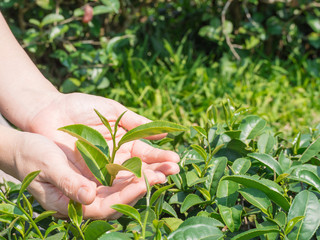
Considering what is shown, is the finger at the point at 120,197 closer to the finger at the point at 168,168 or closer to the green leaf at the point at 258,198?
the finger at the point at 168,168

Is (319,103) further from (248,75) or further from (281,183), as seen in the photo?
(281,183)

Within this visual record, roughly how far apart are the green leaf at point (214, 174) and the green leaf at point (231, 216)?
0.11m

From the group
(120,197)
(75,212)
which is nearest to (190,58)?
(120,197)

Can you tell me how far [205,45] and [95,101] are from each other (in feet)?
7.85

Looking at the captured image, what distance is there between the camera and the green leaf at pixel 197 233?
0.81 metres

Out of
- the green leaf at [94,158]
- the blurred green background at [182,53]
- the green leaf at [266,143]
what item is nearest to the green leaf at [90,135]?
the green leaf at [94,158]

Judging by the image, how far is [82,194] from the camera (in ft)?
3.04

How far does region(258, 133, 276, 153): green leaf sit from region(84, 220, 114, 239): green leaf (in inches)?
20.5

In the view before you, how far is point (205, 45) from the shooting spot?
3584 millimetres

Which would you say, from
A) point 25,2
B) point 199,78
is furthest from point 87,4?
point 199,78

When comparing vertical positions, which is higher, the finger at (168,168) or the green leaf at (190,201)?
the finger at (168,168)

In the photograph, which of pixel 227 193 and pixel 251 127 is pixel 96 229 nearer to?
pixel 227 193

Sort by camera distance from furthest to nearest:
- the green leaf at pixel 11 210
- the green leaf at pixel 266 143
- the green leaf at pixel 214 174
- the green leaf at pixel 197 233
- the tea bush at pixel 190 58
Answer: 1. the tea bush at pixel 190 58
2. the green leaf at pixel 266 143
3. the green leaf at pixel 214 174
4. the green leaf at pixel 11 210
5. the green leaf at pixel 197 233

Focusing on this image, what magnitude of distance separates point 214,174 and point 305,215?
257mm
